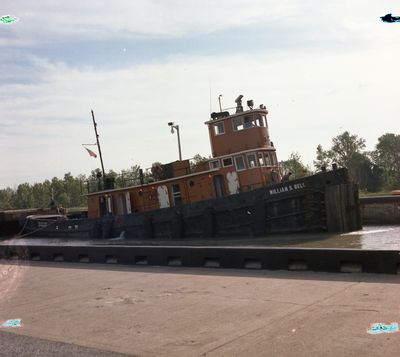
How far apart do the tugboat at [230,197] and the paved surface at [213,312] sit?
952cm

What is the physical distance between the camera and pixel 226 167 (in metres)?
21.4

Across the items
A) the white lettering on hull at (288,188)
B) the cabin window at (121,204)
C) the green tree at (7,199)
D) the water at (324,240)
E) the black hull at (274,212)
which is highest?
the green tree at (7,199)

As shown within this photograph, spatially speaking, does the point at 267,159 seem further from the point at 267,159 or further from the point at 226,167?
the point at 226,167

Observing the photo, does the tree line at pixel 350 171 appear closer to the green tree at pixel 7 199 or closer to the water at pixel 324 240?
the green tree at pixel 7 199

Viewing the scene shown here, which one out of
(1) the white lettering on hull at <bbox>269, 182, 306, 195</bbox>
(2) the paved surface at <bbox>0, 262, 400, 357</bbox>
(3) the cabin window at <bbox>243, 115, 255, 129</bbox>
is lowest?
(2) the paved surface at <bbox>0, 262, 400, 357</bbox>

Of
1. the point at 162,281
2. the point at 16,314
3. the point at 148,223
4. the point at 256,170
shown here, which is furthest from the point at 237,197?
the point at 16,314

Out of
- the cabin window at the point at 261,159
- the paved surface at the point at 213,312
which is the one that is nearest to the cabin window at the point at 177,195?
the cabin window at the point at 261,159

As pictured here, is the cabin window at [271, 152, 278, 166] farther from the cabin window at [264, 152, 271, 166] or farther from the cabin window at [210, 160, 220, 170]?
the cabin window at [210, 160, 220, 170]

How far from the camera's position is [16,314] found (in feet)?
23.4

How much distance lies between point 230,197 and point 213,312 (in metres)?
13.5

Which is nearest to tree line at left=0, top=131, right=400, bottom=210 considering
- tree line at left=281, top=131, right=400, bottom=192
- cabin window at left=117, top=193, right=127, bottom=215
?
tree line at left=281, top=131, right=400, bottom=192

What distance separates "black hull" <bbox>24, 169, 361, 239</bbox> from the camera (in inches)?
711

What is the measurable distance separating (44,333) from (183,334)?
1.75 m

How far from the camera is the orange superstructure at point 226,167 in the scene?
68.9ft
